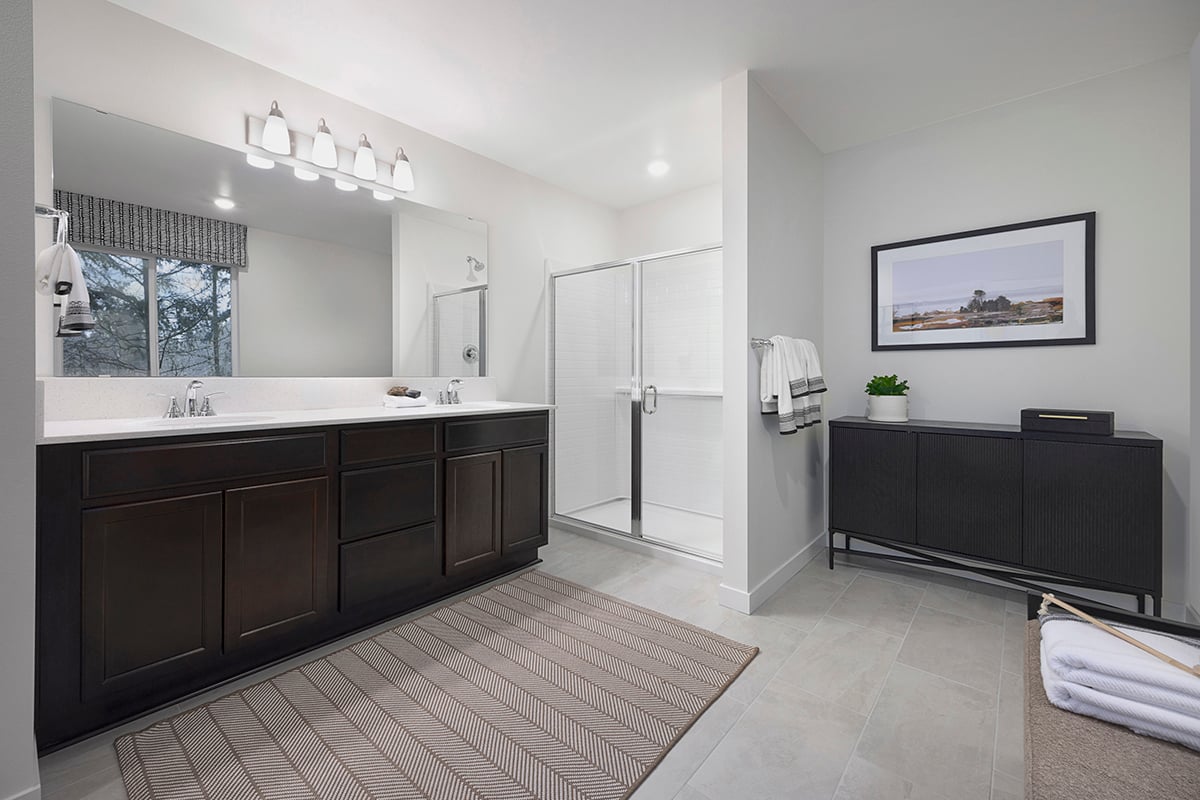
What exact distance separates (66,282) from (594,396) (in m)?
2.72

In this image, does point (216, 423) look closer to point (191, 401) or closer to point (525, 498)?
point (191, 401)

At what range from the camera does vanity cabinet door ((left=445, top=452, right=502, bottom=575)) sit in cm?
255

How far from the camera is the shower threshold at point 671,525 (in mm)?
3213

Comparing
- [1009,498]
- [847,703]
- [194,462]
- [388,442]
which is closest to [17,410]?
[194,462]

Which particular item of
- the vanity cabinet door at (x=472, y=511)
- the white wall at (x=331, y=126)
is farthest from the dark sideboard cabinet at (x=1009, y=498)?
the white wall at (x=331, y=126)

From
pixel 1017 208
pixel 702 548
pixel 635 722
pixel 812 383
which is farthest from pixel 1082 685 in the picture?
pixel 1017 208

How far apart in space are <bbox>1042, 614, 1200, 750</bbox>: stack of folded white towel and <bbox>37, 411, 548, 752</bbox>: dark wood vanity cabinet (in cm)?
223

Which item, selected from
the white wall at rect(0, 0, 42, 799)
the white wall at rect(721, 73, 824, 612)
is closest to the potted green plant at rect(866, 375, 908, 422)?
the white wall at rect(721, 73, 824, 612)

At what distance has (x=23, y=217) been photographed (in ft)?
4.11

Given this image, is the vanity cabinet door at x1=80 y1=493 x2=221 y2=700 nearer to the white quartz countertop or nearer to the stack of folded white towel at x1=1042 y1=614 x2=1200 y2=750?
the white quartz countertop

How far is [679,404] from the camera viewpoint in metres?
3.47

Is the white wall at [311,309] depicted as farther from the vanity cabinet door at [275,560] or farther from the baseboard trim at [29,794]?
the baseboard trim at [29,794]

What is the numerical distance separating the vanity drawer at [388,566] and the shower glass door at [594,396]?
147 cm

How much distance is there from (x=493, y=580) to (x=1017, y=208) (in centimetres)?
344
